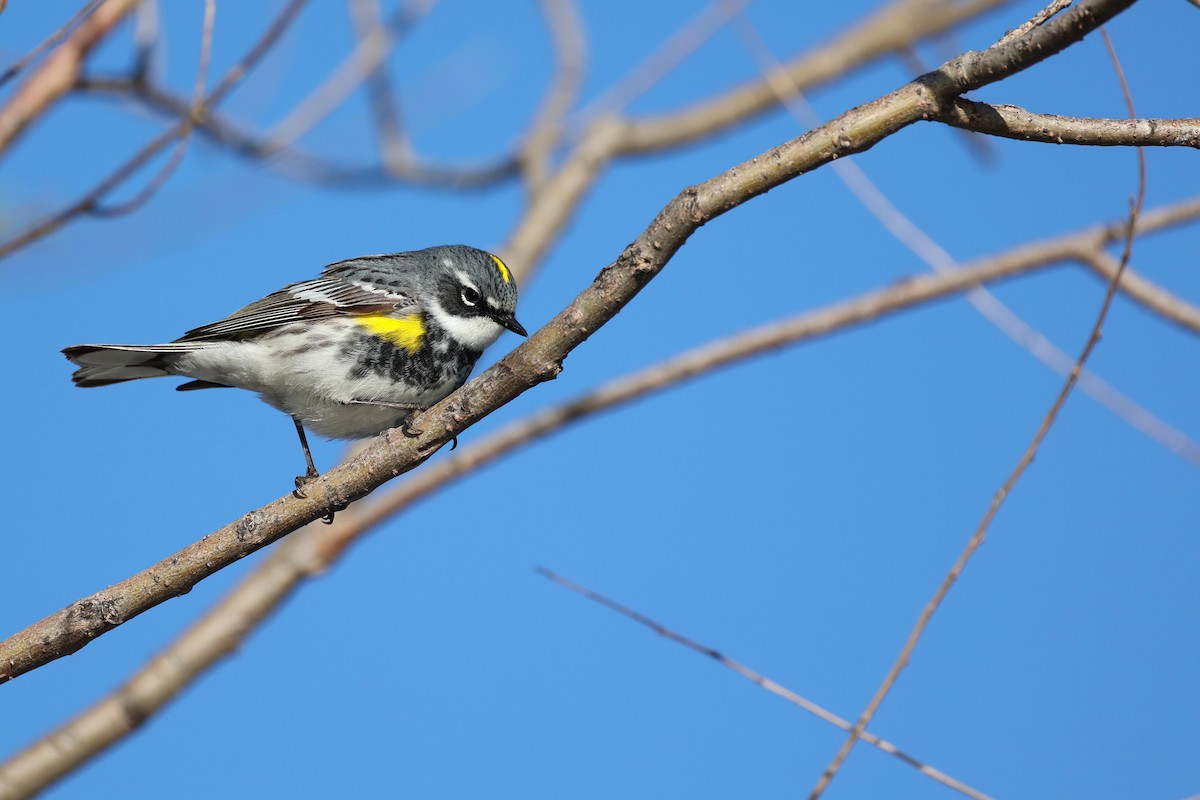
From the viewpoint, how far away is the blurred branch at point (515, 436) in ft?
17.1

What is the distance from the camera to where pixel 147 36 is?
15.5 feet

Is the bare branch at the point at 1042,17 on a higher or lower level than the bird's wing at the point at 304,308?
higher

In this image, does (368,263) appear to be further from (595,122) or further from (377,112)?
(595,122)

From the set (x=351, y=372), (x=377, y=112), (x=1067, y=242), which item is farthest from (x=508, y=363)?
(x=377, y=112)

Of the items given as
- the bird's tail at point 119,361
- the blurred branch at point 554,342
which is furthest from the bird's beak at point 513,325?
the blurred branch at point 554,342

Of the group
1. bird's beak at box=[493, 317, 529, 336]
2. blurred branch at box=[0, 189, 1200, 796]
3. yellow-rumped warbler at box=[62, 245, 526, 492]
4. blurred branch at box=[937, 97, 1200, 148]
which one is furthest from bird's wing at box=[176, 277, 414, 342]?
blurred branch at box=[937, 97, 1200, 148]

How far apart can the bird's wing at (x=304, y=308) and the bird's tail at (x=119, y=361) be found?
14cm

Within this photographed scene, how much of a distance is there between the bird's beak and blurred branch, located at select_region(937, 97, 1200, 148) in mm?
3070

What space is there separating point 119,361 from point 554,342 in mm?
3031

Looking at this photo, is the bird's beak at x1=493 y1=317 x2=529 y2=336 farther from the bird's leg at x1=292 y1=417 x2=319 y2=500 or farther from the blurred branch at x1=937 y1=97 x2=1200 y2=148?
the blurred branch at x1=937 y1=97 x2=1200 y2=148

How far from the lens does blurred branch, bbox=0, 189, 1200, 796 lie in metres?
5.20

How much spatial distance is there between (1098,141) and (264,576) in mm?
4531

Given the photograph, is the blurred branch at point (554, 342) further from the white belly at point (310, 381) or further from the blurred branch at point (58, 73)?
the blurred branch at point (58, 73)

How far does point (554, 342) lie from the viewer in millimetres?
2934
